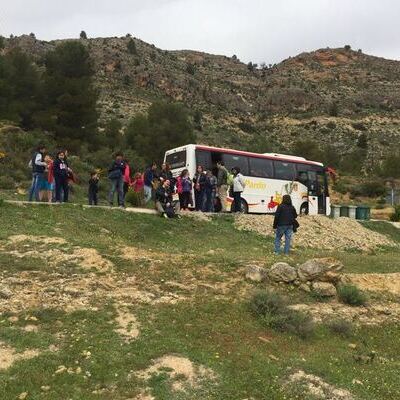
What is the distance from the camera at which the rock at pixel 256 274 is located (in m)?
10.4

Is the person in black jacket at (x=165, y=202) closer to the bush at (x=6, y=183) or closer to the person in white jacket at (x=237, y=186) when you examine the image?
the person in white jacket at (x=237, y=186)

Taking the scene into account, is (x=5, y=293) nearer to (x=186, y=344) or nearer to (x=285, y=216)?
(x=186, y=344)

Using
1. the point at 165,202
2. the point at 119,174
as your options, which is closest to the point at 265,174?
the point at 165,202

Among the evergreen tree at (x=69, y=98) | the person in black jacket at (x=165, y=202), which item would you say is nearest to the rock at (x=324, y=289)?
the person in black jacket at (x=165, y=202)

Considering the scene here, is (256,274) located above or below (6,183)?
below

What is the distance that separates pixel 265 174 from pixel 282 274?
13.5 m

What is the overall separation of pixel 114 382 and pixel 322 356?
3109mm

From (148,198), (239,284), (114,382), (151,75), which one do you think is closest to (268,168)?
(148,198)

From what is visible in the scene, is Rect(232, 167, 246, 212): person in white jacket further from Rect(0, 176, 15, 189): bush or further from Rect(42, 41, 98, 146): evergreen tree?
Rect(42, 41, 98, 146): evergreen tree

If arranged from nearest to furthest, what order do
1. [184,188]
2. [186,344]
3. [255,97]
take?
[186,344]
[184,188]
[255,97]

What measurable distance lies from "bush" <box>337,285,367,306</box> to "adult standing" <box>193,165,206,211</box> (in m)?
10.1

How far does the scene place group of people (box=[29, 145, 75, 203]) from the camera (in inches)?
637

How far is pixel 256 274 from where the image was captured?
10.5m

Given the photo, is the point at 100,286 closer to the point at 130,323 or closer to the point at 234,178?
the point at 130,323
